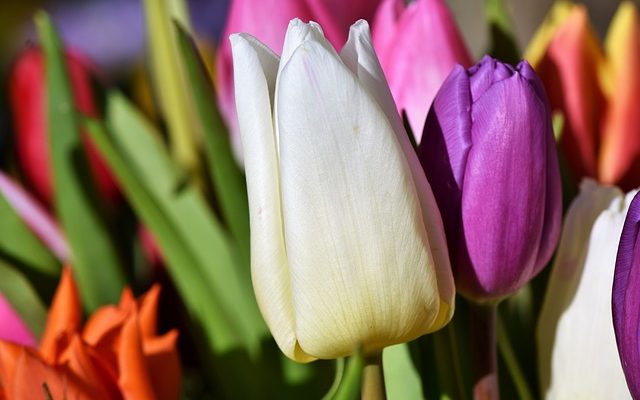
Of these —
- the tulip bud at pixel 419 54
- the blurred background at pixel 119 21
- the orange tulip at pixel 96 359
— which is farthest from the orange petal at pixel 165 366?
the blurred background at pixel 119 21

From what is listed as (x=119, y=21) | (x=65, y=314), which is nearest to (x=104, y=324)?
(x=65, y=314)

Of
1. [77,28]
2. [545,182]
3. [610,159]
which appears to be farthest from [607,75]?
[77,28]

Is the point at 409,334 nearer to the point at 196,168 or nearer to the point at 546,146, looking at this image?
the point at 546,146

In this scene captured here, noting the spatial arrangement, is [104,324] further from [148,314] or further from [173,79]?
[173,79]

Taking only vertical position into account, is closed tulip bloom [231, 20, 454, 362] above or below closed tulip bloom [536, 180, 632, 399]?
above

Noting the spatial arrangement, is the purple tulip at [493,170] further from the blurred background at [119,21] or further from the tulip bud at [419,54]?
the blurred background at [119,21]

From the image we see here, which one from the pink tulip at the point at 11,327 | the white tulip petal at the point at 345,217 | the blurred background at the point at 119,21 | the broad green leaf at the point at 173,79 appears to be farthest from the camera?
the blurred background at the point at 119,21

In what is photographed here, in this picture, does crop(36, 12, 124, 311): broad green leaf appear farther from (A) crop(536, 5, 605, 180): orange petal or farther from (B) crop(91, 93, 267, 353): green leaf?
(A) crop(536, 5, 605, 180): orange petal

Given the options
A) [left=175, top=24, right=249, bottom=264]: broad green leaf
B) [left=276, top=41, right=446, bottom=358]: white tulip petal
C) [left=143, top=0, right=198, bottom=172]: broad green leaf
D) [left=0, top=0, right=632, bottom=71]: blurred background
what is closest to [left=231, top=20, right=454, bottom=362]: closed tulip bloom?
[left=276, top=41, right=446, bottom=358]: white tulip petal

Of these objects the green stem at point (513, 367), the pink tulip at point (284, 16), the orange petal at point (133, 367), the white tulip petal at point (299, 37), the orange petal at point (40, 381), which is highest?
the white tulip petal at point (299, 37)
